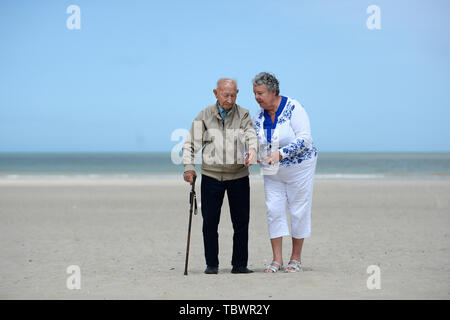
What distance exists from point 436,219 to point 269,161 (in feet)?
20.4

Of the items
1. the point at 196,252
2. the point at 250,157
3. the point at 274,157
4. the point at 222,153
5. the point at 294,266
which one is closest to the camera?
the point at 250,157

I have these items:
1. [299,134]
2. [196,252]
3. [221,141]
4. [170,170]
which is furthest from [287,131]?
[170,170]

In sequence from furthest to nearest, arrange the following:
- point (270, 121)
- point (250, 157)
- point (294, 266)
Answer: point (294, 266), point (270, 121), point (250, 157)

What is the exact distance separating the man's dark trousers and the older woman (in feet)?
0.83

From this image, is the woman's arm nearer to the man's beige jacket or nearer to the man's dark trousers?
the man's beige jacket

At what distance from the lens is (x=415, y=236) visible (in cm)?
749

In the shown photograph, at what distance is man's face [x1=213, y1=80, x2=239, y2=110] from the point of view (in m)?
4.36

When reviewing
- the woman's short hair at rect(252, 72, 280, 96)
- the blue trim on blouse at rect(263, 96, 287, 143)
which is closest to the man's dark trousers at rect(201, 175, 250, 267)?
the blue trim on blouse at rect(263, 96, 287, 143)

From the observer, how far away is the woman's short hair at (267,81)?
4.41 metres

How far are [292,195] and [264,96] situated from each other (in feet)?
3.17

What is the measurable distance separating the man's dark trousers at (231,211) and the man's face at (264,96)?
2.29 feet

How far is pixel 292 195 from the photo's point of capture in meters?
4.66

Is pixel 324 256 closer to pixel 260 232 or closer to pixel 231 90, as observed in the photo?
pixel 260 232

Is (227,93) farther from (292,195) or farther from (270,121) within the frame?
(292,195)
